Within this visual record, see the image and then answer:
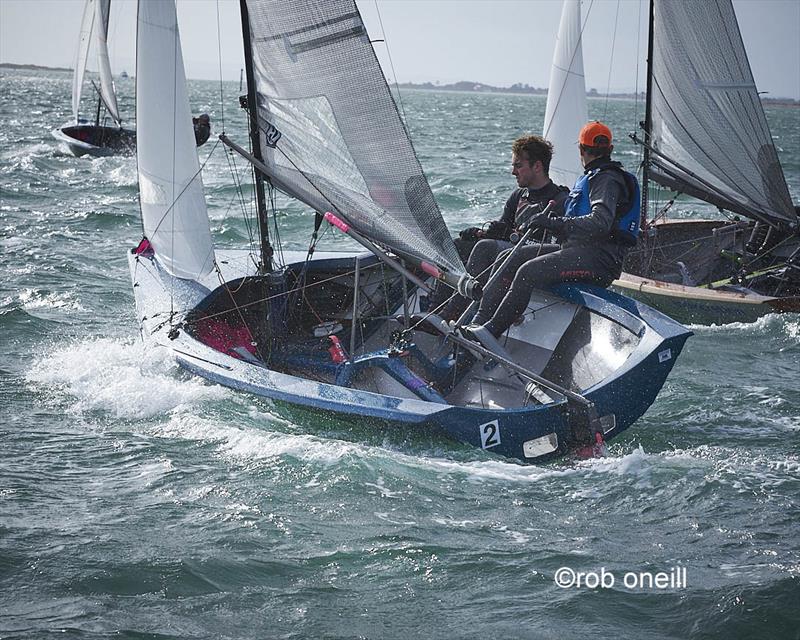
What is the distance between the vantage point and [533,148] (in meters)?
6.18

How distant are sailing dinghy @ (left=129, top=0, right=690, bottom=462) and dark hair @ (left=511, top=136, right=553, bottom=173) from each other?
0.76 m

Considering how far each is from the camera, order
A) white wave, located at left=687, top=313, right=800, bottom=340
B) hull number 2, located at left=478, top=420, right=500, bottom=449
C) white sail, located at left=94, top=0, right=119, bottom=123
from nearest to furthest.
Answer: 1. hull number 2, located at left=478, top=420, right=500, bottom=449
2. white wave, located at left=687, top=313, right=800, bottom=340
3. white sail, located at left=94, top=0, right=119, bottom=123

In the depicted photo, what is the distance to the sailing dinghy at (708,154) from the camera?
9914 mm

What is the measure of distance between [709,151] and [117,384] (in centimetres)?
661

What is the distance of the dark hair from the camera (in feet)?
20.2

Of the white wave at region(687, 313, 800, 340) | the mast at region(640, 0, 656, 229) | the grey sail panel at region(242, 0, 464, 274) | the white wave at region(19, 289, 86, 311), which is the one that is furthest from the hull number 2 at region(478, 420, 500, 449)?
the mast at region(640, 0, 656, 229)

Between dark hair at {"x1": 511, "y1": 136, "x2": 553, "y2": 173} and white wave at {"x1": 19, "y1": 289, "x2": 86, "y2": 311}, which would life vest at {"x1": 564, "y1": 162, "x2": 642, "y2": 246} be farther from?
white wave at {"x1": 19, "y1": 289, "x2": 86, "y2": 311}

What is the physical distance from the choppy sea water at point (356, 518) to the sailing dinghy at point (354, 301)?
257mm

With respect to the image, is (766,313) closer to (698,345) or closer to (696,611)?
(698,345)

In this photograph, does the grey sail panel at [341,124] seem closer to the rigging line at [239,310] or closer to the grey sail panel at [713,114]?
the rigging line at [239,310]

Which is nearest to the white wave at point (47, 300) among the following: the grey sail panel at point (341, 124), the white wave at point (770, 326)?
the grey sail panel at point (341, 124)

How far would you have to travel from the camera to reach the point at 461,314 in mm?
6430

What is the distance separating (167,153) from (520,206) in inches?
95.6

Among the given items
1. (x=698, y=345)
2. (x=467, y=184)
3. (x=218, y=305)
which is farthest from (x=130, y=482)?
(x=467, y=184)
